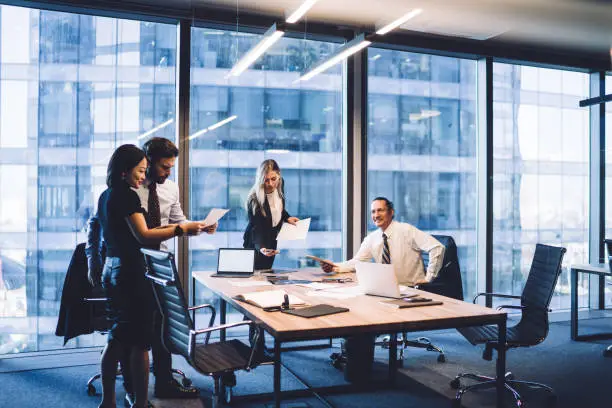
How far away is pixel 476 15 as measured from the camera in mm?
Result: 4984

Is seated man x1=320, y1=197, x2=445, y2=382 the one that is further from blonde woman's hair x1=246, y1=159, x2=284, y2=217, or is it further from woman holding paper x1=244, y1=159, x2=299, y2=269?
blonde woman's hair x1=246, y1=159, x2=284, y2=217

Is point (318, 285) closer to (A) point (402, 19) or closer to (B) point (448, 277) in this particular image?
(B) point (448, 277)

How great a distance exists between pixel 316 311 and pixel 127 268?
99 cm

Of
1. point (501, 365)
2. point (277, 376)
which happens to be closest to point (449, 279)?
point (501, 365)

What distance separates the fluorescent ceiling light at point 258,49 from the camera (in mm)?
3936

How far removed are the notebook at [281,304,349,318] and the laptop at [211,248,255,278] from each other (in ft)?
4.29

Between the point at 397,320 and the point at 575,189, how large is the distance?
5.10m

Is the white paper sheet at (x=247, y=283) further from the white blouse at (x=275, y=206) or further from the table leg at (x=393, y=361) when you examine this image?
the table leg at (x=393, y=361)

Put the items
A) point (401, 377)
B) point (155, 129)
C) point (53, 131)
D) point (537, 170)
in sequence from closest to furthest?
point (401, 377), point (53, 131), point (155, 129), point (537, 170)

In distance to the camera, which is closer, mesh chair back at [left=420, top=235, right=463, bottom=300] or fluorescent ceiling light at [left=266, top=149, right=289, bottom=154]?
mesh chair back at [left=420, top=235, right=463, bottom=300]

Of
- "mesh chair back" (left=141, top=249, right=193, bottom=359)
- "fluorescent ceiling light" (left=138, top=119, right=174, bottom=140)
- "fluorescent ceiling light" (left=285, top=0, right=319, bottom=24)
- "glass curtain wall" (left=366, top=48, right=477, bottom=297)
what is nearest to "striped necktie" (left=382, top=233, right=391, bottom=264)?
"glass curtain wall" (left=366, top=48, right=477, bottom=297)

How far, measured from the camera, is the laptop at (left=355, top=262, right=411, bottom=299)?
2.87m

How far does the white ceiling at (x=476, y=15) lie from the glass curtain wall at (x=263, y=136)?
1.19 feet

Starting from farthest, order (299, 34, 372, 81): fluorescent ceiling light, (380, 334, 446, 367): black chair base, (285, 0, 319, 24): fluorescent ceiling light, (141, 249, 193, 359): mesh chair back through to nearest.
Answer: (380, 334, 446, 367): black chair base → (299, 34, 372, 81): fluorescent ceiling light → (285, 0, 319, 24): fluorescent ceiling light → (141, 249, 193, 359): mesh chair back
